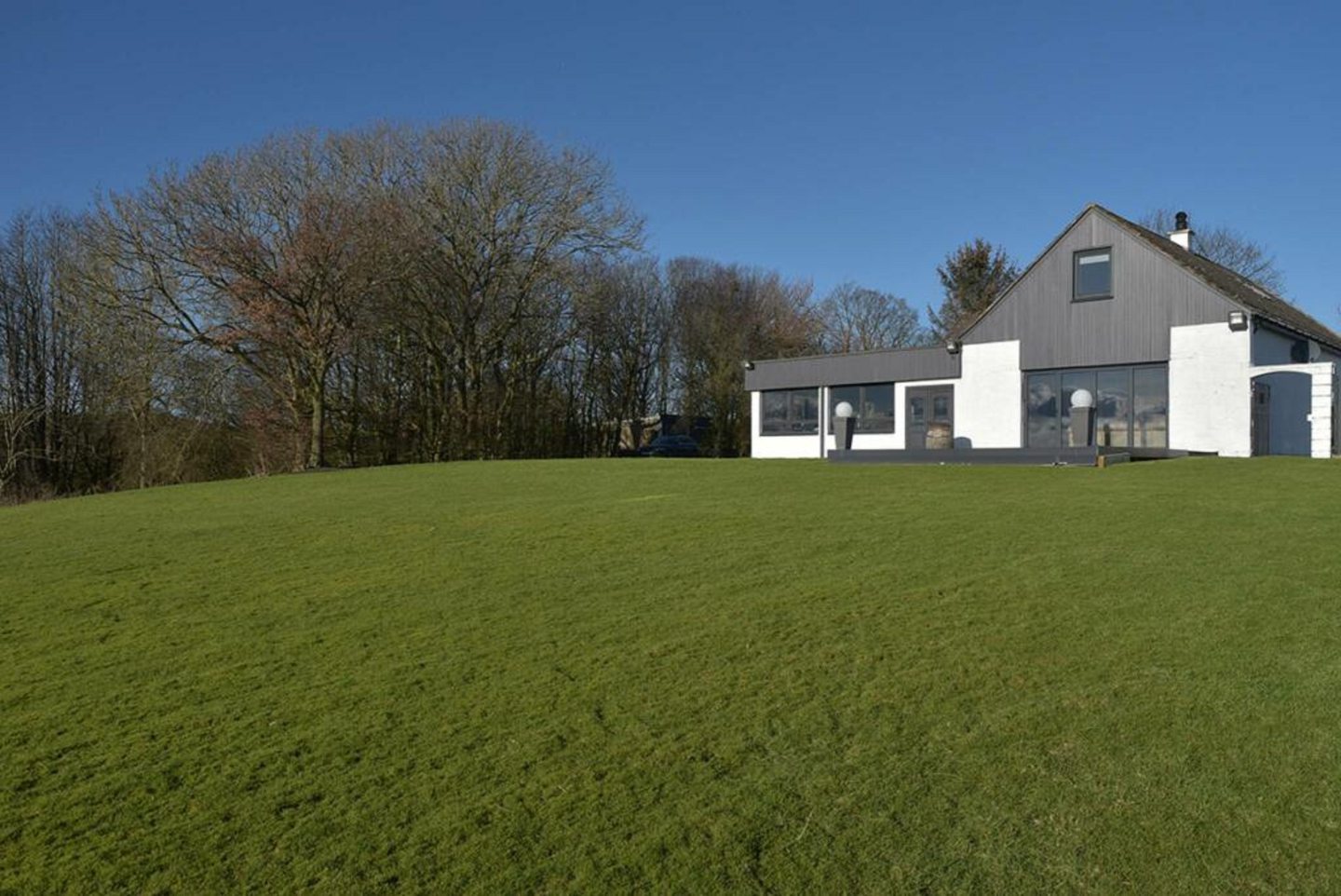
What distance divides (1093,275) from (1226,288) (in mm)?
2904

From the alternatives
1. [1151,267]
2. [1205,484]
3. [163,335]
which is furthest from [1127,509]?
[163,335]

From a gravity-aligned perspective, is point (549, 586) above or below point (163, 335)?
below

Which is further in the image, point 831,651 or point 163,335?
point 163,335

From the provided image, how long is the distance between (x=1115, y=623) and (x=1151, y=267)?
19.1 metres

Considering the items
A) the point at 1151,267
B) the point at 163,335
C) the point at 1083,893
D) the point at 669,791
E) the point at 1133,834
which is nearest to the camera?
the point at 1083,893

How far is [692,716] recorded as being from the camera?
4.12 meters

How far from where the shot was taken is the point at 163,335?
1077 inches

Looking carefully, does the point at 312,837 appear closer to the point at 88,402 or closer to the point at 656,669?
the point at 656,669

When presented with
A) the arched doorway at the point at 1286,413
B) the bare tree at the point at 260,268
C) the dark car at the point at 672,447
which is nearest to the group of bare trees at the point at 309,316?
the bare tree at the point at 260,268

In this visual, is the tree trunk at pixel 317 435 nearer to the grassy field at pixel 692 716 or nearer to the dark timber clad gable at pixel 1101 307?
the dark timber clad gable at pixel 1101 307

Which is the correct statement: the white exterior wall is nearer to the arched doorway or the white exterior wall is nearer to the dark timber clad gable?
the arched doorway

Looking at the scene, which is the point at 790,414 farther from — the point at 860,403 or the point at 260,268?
the point at 260,268

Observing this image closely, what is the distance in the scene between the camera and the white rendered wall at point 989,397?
2383cm

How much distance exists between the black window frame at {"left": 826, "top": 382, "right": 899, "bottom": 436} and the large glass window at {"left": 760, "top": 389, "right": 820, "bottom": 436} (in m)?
0.47
